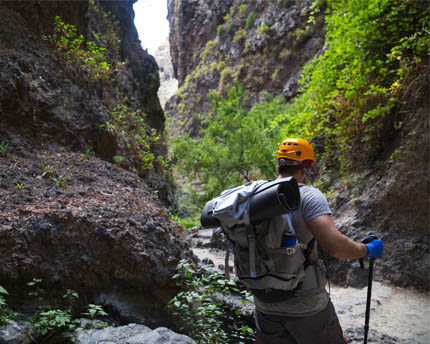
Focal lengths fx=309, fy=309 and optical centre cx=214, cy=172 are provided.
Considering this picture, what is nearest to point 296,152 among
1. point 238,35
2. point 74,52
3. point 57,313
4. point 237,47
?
point 57,313

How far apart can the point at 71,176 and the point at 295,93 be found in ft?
54.9

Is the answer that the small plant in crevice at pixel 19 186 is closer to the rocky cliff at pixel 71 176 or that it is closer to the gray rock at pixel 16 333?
the rocky cliff at pixel 71 176

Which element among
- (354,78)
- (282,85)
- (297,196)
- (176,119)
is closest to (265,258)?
(297,196)

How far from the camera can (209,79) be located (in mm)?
29891

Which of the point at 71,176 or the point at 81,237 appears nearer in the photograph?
the point at 81,237

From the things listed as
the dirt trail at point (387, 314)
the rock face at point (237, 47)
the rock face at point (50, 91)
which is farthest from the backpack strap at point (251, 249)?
the rock face at point (237, 47)

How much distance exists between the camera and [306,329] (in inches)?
78.5

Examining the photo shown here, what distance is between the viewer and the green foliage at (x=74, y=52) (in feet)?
22.9

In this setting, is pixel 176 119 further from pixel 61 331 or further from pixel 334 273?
pixel 61 331

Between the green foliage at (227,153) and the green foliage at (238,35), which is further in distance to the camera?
the green foliage at (238,35)

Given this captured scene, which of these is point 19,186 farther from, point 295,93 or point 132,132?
point 295,93

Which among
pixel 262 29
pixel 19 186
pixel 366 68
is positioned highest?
pixel 262 29

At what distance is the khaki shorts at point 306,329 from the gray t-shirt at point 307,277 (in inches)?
1.5

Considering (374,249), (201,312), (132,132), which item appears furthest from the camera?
(132,132)
